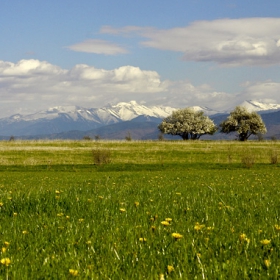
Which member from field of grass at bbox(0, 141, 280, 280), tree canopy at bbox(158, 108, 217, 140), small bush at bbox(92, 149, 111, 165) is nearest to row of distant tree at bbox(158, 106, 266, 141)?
tree canopy at bbox(158, 108, 217, 140)

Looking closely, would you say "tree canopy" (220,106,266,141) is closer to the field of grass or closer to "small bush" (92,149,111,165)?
"small bush" (92,149,111,165)

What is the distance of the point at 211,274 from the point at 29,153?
7705 centimetres

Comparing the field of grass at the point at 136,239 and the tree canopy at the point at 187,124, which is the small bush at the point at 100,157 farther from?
the tree canopy at the point at 187,124

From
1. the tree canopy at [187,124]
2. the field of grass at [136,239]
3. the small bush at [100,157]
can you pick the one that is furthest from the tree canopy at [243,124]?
the field of grass at [136,239]

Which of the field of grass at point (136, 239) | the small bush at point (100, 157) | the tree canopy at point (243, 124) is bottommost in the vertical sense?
the small bush at point (100, 157)

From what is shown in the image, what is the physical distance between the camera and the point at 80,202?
30.3ft

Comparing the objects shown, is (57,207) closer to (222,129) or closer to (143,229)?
(143,229)

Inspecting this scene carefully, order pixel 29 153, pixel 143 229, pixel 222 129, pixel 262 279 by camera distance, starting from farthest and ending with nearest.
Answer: pixel 222 129, pixel 29 153, pixel 143 229, pixel 262 279

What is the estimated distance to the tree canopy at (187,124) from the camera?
475 ft

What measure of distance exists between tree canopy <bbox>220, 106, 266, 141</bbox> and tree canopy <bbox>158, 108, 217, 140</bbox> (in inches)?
294

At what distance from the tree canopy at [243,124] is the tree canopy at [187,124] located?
24.5 feet

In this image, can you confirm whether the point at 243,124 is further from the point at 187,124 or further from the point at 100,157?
the point at 100,157

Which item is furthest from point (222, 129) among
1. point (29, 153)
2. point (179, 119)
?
point (29, 153)

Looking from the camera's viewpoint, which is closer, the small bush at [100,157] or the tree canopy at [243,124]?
the small bush at [100,157]
